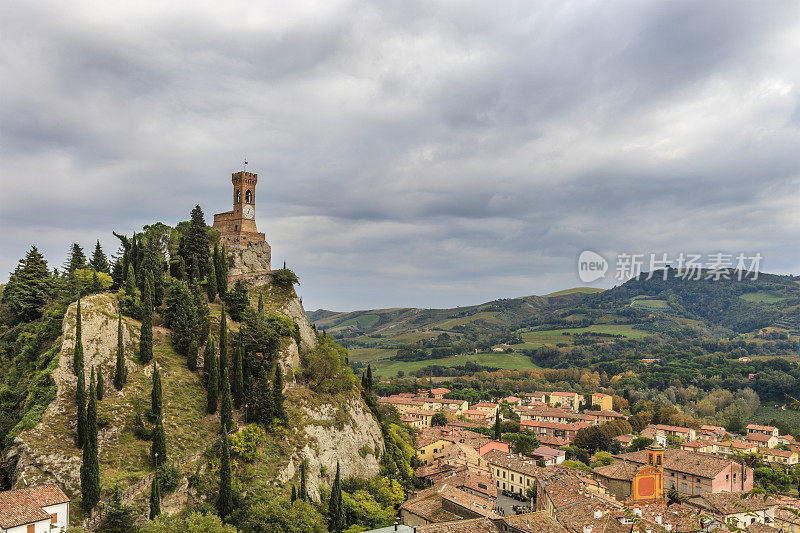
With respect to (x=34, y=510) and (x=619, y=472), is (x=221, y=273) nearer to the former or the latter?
(x=34, y=510)

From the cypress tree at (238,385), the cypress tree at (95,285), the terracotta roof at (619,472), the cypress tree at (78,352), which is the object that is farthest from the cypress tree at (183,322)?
the terracotta roof at (619,472)

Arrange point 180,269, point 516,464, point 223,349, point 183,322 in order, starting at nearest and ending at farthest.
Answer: point 223,349 → point 183,322 → point 516,464 → point 180,269

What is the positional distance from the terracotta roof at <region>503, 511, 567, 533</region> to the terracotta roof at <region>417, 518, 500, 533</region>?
1.31 meters

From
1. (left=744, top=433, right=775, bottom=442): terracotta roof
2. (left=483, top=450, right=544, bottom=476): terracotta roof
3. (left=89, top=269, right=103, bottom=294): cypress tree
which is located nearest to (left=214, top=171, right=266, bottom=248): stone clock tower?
(left=89, top=269, right=103, bottom=294): cypress tree

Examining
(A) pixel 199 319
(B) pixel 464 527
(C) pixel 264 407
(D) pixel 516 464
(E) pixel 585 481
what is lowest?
(D) pixel 516 464

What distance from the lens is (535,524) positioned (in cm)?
3338

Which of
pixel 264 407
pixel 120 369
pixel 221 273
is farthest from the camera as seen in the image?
pixel 221 273

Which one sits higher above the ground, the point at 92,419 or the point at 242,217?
the point at 242,217

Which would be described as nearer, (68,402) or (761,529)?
(68,402)

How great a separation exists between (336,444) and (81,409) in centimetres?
2176

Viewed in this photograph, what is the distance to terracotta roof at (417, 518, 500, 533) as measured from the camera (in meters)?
32.2

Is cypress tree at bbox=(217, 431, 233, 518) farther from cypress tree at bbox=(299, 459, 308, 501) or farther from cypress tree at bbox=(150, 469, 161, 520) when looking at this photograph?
cypress tree at bbox=(299, 459, 308, 501)

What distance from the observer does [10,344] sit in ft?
157

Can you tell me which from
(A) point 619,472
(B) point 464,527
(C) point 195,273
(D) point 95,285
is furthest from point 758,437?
(D) point 95,285
